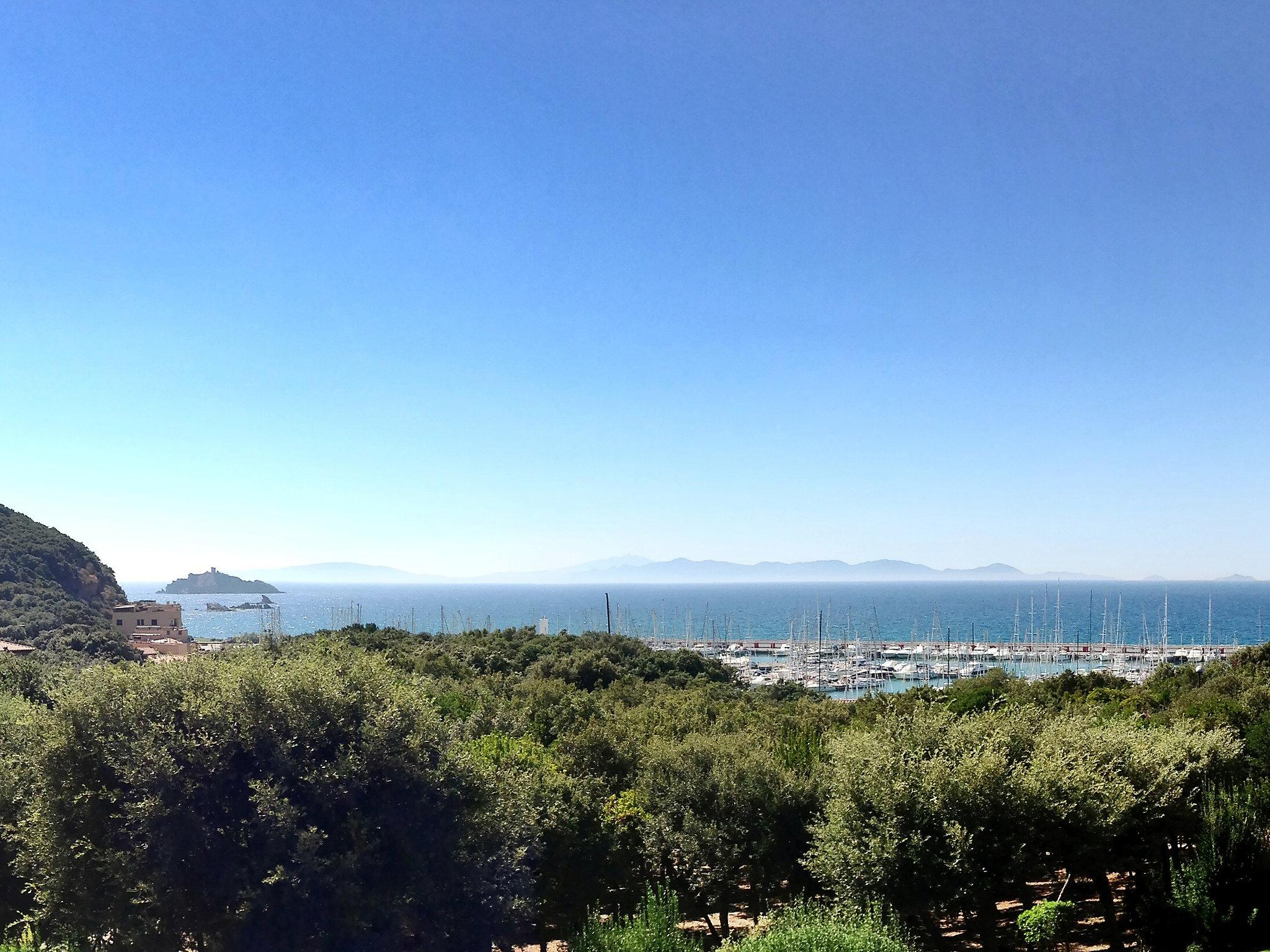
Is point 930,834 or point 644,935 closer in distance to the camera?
point 644,935

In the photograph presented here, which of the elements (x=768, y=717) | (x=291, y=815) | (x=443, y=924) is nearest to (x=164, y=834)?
(x=291, y=815)

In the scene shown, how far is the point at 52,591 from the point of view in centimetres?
7981

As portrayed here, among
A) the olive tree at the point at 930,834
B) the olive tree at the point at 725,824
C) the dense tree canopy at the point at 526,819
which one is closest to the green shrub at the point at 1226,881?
the dense tree canopy at the point at 526,819

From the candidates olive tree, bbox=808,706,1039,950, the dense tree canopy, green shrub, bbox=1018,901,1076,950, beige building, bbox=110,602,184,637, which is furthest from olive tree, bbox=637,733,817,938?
beige building, bbox=110,602,184,637

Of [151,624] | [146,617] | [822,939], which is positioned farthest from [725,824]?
[151,624]

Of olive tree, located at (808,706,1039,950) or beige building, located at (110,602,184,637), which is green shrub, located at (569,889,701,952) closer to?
olive tree, located at (808,706,1039,950)

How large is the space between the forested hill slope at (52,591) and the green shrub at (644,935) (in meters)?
56.1

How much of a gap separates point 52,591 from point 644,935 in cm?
8865

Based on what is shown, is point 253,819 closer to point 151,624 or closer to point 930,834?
point 930,834

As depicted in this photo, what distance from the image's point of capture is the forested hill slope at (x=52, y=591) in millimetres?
64250

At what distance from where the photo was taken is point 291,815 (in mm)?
11352

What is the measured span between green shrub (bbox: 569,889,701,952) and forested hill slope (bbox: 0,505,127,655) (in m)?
56.1

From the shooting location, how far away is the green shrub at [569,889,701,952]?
12.6m

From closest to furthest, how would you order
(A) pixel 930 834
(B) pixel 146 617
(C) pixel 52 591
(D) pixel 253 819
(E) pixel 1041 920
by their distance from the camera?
(D) pixel 253 819, (E) pixel 1041 920, (A) pixel 930 834, (C) pixel 52 591, (B) pixel 146 617
